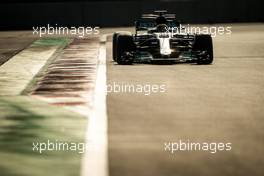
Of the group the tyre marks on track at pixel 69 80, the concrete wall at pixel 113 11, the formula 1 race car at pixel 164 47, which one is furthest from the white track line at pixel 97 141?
the concrete wall at pixel 113 11

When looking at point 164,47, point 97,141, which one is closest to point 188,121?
point 97,141

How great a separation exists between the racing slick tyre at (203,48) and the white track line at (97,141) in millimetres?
3816

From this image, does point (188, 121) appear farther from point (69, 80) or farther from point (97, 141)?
point (69, 80)

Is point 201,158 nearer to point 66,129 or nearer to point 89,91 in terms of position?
point 66,129

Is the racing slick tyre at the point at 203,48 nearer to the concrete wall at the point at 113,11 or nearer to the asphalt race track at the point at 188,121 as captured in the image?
the asphalt race track at the point at 188,121

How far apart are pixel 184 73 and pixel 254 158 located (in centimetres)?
583

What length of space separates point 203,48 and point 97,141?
22.2 ft

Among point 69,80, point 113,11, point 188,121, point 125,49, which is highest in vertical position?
point 188,121

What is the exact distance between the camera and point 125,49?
11.7 m

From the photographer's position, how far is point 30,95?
833 centimetres

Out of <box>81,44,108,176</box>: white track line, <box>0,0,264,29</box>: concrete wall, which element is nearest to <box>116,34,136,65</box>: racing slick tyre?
<box>81,44,108,176</box>: white track line

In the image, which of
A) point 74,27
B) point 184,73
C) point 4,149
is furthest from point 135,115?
point 74,27

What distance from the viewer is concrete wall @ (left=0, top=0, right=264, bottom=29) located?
35.1 metres

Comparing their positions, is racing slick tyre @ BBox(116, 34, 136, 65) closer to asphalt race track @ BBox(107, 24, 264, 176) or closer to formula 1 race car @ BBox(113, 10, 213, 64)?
formula 1 race car @ BBox(113, 10, 213, 64)
